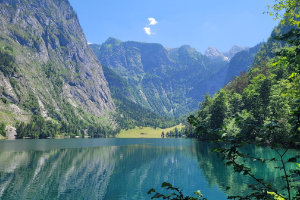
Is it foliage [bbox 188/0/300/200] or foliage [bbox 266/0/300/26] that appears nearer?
foliage [bbox 188/0/300/200]

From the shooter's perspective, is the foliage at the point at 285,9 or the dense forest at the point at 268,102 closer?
the dense forest at the point at 268,102

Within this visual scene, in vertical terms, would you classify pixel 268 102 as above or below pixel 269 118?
above

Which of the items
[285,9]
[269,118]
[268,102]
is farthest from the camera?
[268,102]

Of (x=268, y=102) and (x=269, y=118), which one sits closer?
(x=269, y=118)

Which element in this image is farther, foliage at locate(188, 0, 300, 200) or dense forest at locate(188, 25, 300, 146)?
dense forest at locate(188, 25, 300, 146)

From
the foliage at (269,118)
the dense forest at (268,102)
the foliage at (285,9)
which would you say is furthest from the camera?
the foliage at (285,9)

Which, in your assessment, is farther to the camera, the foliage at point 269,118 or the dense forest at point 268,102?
the dense forest at point 268,102

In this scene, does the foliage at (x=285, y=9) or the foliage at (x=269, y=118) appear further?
the foliage at (x=285, y=9)

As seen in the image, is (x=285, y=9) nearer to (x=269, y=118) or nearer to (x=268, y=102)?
(x=269, y=118)


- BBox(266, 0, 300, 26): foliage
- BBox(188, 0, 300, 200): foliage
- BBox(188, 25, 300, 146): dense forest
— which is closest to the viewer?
BBox(188, 0, 300, 200): foliage

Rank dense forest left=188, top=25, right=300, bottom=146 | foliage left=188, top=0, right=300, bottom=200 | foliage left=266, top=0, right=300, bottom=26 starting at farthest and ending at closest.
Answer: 1. foliage left=266, top=0, right=300, bottom=26
2. dense forest left=188, top=25, right=300, bottom=146
3. foliage left=188, top=0, right=300, bottom=200

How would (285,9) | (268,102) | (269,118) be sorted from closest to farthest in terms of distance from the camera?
(285,9), (269,118), (268,102)

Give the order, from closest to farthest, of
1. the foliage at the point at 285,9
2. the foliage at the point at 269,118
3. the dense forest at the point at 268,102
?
the foliage at the point at 269,118
the dense forest at the point at 268,102
the foliage at the point at 285,9

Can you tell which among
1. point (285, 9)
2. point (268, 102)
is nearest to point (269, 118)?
point (268, 102)
